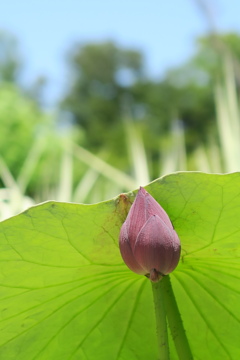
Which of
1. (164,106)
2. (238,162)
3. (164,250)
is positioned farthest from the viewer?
(164,106)

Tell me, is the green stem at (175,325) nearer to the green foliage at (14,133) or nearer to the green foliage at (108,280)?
the green foliage at (108,280)

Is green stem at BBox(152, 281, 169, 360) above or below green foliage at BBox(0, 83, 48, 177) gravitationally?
below

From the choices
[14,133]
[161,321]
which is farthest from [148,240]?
[14,133]

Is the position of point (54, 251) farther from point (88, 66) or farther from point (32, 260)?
point (88, 66)

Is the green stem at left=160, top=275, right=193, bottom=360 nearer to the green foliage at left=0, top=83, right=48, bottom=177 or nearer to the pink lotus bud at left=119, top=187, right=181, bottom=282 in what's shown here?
the pink lotus bud at left=119, top=187, right=181, bottom=282

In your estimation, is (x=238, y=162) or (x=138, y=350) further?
(x=238, y=162)

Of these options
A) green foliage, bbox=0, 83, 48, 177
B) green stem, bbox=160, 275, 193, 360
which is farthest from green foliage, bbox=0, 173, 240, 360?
green foliage, bbox=0, 83, 48, 177

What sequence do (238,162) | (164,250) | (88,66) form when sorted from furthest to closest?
(88,66) < (238,162) < (164,250)

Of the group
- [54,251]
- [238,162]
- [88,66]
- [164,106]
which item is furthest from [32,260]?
[88,66]
